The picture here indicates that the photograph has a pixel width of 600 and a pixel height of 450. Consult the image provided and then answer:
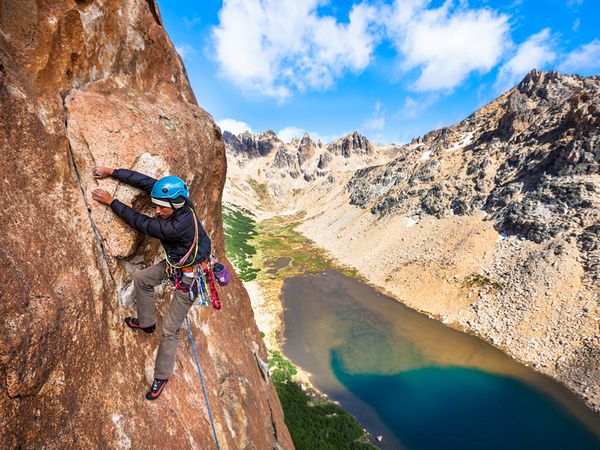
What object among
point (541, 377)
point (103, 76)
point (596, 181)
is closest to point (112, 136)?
point (103, 76)

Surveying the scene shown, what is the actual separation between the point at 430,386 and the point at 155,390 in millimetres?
30727

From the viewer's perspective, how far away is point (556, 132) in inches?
2259

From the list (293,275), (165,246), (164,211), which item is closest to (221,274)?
(165,246)

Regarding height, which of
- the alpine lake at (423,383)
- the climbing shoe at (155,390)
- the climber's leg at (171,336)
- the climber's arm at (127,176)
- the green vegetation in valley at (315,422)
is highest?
the climber's arm at (127,176)

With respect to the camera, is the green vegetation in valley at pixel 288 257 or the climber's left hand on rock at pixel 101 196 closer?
the climber's left hand on rock at pixel 101 196

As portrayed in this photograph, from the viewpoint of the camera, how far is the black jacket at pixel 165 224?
619 centimetres

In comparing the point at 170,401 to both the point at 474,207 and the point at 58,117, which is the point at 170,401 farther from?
the point at 474,207

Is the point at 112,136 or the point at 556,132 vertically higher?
the point at 556,132

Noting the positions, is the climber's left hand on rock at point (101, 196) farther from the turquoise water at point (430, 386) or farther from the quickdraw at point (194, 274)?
the turquoise water at point (430, 386)

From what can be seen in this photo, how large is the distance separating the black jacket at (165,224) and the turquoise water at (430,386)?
25378 millimetres

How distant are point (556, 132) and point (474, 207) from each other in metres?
21.4

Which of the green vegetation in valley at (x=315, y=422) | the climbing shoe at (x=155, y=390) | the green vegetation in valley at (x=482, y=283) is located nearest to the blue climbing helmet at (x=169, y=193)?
the climbing shoe at (x=155, y=390)

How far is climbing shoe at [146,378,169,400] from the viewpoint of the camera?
651 cm

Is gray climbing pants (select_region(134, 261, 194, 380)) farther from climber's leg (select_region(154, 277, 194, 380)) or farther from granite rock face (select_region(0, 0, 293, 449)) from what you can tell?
granite rock face (select_region(0, 0, 293, 449))
